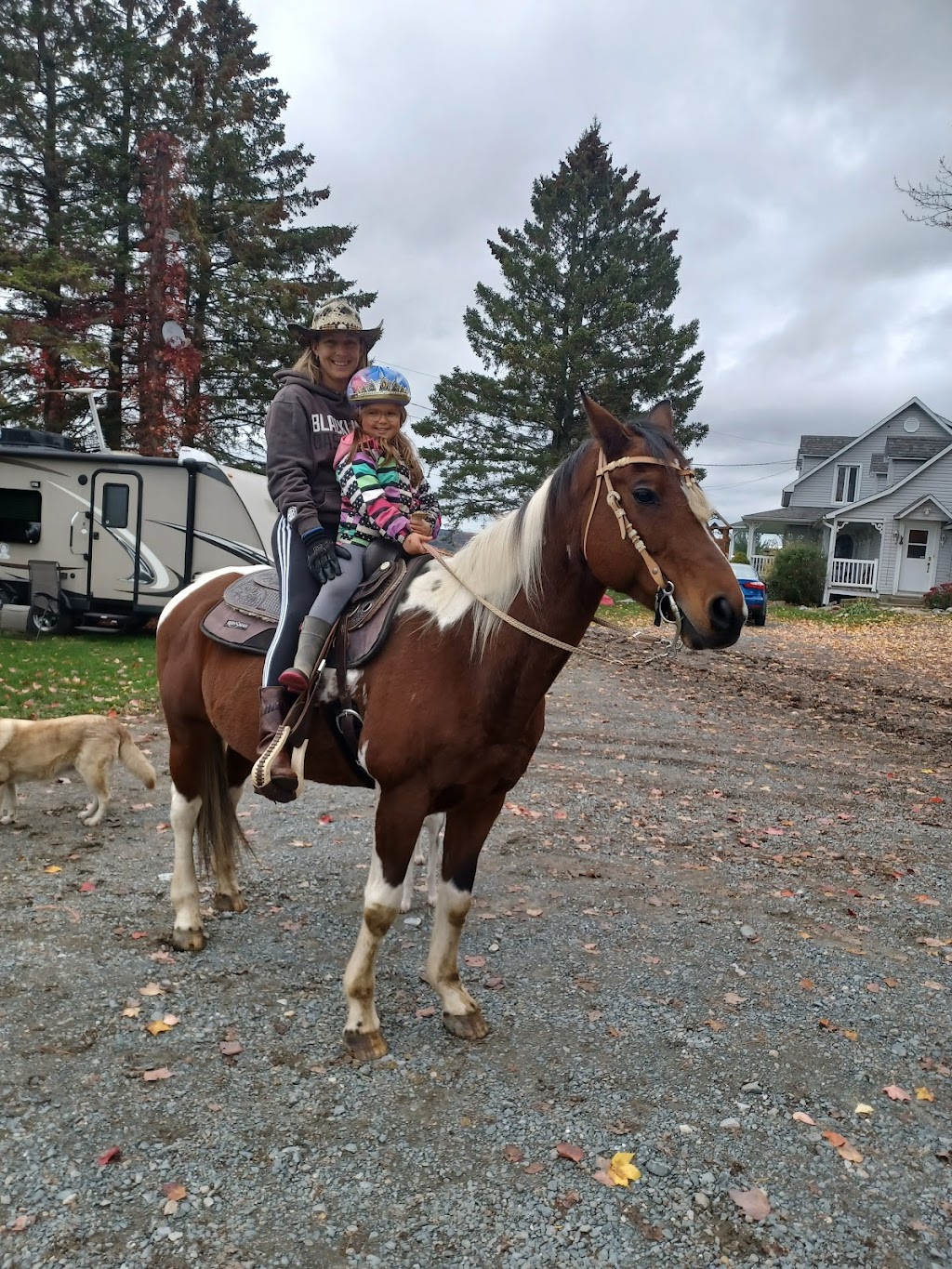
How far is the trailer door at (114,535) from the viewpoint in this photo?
14047 millimetres

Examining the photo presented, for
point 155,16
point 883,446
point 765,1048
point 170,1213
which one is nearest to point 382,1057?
point 170,1213

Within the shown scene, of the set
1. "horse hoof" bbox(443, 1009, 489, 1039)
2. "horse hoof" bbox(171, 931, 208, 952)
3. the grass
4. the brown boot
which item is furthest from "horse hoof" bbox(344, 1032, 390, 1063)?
the grass

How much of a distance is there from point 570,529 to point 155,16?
28.6 m

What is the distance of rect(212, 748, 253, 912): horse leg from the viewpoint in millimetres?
4648

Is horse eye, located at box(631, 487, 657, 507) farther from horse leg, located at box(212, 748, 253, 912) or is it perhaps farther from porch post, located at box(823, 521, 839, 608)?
porch post, located at box(823, 521, 839, 608)

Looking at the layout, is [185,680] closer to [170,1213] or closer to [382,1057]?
[382,1057]

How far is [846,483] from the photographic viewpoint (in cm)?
4272

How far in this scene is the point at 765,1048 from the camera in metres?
3.56

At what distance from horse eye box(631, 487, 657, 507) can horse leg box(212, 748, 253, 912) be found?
9.60 ft

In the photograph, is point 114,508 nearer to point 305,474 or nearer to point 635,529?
point 305,474

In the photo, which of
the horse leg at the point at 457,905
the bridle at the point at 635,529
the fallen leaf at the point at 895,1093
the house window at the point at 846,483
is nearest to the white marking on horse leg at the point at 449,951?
the horse leg at the point at 457,905

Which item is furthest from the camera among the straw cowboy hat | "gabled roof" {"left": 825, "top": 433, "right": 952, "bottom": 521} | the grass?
"gabled roof" {"left": 825, "top": 433, "right": 952, "bottom": 521}

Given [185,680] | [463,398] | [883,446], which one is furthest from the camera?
[883,446]

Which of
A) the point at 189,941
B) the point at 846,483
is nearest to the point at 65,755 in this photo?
the point at 189,941
